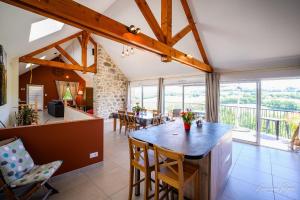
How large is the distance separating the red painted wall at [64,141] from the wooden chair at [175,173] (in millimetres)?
1759

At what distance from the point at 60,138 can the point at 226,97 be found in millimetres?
5137

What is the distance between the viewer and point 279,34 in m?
3.26

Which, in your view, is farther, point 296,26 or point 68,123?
point 296,26

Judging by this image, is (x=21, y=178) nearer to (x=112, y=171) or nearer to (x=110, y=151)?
(x=112, y=171)

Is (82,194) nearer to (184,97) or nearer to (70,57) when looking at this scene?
(184,97)

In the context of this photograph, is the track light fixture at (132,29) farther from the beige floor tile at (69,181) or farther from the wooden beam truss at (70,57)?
the wooden beam truss at (70,57)

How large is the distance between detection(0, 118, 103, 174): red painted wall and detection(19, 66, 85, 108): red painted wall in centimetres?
906

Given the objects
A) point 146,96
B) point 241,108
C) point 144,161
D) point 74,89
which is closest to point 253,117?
point 241,108

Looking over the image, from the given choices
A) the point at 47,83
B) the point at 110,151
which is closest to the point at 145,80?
the point at 110,151

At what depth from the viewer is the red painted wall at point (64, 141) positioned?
87.2 inches

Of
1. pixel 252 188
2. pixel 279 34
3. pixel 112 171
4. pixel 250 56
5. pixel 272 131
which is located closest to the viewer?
pixel 252 188

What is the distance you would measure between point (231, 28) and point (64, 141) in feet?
14.9

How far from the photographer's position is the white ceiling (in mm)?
2842

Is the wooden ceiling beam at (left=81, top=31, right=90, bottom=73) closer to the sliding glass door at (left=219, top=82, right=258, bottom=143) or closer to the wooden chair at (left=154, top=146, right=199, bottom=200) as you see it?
the sliding glass door at (left=219, top=82, right=258, bottom=143)
